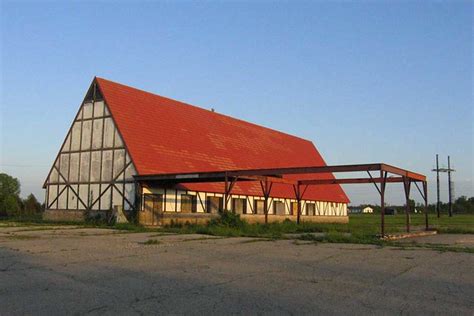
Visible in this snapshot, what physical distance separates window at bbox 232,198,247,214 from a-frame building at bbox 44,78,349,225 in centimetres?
7

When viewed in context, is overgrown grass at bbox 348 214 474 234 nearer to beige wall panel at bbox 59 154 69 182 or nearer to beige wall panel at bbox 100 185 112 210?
beige wall panel at bbox 100 185 112 210

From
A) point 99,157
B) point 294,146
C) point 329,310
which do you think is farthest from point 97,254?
point 294,146

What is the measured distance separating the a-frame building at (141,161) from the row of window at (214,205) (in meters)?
0.06

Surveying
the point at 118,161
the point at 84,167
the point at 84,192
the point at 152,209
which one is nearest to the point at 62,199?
the point at 84,192

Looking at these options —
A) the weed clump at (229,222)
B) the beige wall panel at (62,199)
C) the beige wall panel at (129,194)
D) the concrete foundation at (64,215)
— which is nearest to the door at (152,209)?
the beige wall panel at (129,194)

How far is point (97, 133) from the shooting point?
3238cm

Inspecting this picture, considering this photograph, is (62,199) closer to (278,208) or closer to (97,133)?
(97,133)

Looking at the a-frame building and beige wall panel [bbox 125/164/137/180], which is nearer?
beige wall panel [bbox 125/164/137/180]

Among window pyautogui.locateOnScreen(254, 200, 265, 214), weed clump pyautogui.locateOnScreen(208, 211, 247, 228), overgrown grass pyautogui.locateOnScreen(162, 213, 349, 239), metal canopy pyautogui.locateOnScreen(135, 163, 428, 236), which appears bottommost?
overgrown grass pyautogui.locateOnScreen(162, 213, 349, 239)

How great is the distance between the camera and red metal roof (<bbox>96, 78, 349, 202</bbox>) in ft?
103

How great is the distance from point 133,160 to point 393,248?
17.5 meters

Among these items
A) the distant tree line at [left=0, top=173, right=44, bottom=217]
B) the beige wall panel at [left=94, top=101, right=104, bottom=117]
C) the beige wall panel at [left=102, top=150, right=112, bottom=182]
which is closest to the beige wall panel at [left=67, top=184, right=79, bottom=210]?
the beige wall panel at [left=102, top=150, right=112, bottom=182]

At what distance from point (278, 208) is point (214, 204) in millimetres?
7948

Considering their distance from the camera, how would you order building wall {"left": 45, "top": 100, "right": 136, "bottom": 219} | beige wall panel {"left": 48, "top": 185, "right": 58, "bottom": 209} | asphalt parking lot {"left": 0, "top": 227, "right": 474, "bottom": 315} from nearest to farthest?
asphalt parking lot {"left": 0, "top": 227, "right": 474, "bottom": 315}, building wall {"left": 45, "top": 100, "right": 136, "bottom": 219}, beige wall panel {"left": 48, "top": 185, "right": 58, "bottom": 209}
